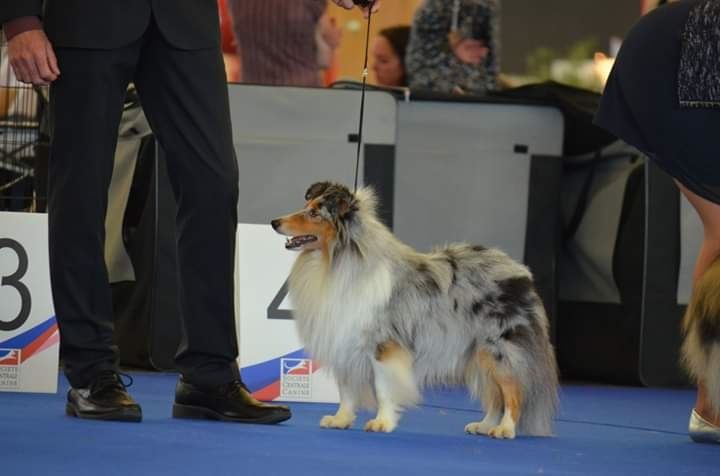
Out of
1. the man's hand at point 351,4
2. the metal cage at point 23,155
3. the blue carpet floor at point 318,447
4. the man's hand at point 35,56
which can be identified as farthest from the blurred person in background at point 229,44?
the man's hand at point 35,56

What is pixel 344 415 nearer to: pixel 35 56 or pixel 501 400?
pixel 501 400

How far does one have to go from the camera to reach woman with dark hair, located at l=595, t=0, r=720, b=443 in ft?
10.8

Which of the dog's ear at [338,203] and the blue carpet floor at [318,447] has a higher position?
the dog's ear at [338,203]

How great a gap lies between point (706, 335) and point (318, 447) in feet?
3.47

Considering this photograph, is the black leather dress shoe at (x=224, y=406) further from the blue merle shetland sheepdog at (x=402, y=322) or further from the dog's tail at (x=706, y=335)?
the dog's tail at (x=706, y=335)

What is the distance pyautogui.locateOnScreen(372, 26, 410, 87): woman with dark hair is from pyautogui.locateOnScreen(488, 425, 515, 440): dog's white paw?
3.46 metres

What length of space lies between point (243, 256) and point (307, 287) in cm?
54

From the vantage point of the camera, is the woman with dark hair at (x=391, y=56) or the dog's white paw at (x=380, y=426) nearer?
the dog's white paw at (x=380, y=426)

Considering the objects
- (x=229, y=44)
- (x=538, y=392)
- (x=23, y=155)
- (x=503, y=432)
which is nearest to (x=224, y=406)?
(x=503, y=432)

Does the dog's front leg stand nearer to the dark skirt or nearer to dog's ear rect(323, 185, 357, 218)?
dog's ear rect(323, 185, 357, 218)

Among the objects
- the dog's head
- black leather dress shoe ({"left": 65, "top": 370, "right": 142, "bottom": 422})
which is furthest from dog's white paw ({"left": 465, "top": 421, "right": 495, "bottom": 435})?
black leather dress shoe ({"left": 65, "top": 370, "right": 142, "bottom": 422})

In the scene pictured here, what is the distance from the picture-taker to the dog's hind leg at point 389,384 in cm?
338

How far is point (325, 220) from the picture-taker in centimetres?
345

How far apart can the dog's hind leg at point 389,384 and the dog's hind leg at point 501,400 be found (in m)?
0.21
